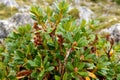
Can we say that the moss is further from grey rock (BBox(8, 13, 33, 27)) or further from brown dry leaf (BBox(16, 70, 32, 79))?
brown dry leaf (BBox(16, 70, 32, 79))

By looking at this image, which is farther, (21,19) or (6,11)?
(6,11)

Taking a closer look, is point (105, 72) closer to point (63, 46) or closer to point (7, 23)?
point (63, 46)

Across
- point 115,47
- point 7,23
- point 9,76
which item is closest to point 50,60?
point 9,76

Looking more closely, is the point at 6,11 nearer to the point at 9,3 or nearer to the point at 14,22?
the point at 9,3

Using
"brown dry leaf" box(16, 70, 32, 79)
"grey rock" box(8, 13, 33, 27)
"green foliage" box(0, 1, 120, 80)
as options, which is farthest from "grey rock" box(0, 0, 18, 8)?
"brown dry leaf" box(16, 70, 32, 79)

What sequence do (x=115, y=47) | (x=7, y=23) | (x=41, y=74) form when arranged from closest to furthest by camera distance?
(x=41, y=74), (x=115, y=47), (x=7, y=23)

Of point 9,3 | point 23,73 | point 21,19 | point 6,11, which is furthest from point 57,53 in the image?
point 9,3
